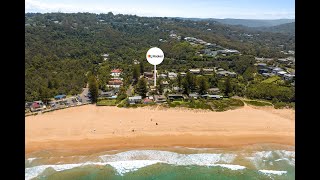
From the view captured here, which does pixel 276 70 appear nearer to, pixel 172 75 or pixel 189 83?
pixel 172 75

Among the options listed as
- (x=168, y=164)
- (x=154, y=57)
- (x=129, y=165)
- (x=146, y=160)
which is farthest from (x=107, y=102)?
(x=168, y=164)

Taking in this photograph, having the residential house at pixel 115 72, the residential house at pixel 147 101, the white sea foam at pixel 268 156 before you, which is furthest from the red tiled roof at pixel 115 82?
the white sea foam at pixel 268 156

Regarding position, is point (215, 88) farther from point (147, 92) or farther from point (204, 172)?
point (204, 172)

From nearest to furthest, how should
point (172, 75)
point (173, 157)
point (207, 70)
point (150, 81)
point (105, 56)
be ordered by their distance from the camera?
point (173, 157) < point (150, 81) < point (172, 75) < point (207, 70) < point (105, 56)

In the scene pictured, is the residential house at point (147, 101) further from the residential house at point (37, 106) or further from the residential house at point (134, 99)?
the residential house at point (37, 106)

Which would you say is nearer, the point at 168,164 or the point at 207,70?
the point at 168,164

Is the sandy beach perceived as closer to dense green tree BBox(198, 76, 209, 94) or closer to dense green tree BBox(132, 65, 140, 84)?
dense green tree BBox(198, 76, 209, 94)
